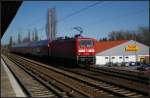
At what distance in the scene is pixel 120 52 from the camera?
7212cm

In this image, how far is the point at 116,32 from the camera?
134m

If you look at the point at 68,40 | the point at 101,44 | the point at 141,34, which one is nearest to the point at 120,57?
the point at 101,44

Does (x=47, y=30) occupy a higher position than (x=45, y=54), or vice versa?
(x=47, y=30)

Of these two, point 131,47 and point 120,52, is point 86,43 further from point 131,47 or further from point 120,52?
point 120,52

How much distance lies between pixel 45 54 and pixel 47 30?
28.0m

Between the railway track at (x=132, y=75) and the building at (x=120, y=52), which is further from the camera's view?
the building at (x=120, y=52)

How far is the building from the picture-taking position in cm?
6981

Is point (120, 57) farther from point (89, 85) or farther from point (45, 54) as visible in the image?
point (89, 85)

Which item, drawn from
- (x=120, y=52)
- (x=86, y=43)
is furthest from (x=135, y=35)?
(x=86, y=43)

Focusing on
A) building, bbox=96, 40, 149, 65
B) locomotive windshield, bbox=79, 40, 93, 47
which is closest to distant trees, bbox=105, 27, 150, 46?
building, bbox=96, 40, 149, 65

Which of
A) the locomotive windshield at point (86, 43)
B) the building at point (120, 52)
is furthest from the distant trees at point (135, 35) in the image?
the locomotive windshield at point (86, 43)

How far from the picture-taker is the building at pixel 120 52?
6981 centimetres

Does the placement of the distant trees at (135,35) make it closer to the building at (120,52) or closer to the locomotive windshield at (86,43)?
the building at (120,52)

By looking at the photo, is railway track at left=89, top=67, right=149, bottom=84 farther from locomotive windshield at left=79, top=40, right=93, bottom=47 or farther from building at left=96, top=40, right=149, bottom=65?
building at left=96, top=40, right=149, bottom=65
